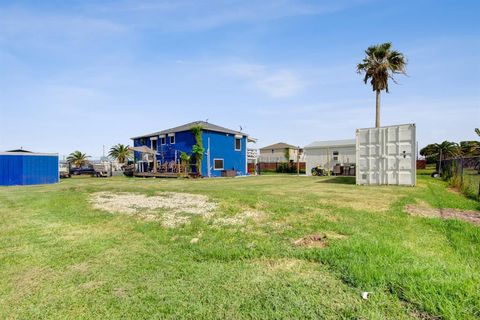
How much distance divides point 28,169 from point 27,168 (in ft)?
0.31

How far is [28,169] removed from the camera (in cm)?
1956

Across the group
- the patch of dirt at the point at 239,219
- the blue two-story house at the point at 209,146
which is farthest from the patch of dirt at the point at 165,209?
the blue two-story house at the point at 209,146

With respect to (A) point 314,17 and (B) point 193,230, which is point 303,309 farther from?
(A) point 314,17

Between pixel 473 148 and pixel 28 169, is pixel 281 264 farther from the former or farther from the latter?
pixel 28 169

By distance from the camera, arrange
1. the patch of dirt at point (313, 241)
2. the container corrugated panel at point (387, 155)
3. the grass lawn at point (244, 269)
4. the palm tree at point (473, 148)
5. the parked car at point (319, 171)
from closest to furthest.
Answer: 1. the grass lawn at point (244, 269)
2. the patch of dirt at point (313, 241)
3. the container corrugated panel at point (387, 155)
4. the palm tree at point (473, 148)
5. the parked car at point (319, 171)

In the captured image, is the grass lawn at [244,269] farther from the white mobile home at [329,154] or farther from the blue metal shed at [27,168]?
the white mobile home at [329,154]

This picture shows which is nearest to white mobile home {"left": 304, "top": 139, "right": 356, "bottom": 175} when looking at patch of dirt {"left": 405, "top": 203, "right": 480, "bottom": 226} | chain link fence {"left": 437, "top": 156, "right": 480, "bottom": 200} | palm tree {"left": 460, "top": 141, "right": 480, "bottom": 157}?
palm tree {"left": 460, "top": 141, "right": 480, "bottom": 157}

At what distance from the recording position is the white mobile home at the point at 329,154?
97.8ft

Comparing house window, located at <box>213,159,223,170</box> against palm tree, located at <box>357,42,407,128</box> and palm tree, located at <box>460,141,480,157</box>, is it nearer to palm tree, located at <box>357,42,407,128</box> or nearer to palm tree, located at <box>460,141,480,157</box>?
palm tree, located at <box>357,42,407,128</box>

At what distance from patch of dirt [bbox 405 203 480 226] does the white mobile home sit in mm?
22800

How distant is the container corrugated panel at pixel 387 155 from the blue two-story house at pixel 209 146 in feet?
49.6

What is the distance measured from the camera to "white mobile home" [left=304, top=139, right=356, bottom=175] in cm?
2980

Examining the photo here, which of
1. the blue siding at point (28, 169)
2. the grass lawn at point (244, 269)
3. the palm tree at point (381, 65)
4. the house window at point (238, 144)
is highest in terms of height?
the palm tree at point (381, 65)

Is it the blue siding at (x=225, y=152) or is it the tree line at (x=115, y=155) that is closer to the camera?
the blue siding at (x=225, y=152)
